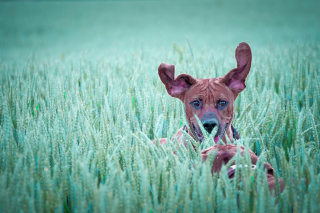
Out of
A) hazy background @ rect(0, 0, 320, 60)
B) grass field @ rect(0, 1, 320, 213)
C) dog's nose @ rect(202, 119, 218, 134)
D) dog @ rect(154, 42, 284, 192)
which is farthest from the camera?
hazy background @ rect(0, 0, 320, 60)

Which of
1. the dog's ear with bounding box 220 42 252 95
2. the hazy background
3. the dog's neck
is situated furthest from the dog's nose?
the hazy background

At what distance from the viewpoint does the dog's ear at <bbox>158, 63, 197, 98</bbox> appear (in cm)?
209

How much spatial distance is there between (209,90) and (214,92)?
4 centimetres

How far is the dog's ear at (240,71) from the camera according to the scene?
6.68 feet

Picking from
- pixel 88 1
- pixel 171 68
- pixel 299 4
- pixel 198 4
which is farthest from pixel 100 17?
pixel 171 68

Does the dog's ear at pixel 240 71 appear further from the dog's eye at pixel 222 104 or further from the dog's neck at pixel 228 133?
the dog's neck at pixel 228 133

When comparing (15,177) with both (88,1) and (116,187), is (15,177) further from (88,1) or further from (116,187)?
(88,1)

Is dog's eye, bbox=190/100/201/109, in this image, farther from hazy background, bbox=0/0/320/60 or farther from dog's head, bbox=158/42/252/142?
hazy background, bbox=0/0/320/60

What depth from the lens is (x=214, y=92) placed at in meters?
2.07

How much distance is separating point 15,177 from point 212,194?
82 cm

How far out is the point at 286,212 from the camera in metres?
1.11

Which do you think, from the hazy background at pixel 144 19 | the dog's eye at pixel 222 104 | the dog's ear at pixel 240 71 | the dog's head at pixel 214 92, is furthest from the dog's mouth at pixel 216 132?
the hazy background at pixel 144 19

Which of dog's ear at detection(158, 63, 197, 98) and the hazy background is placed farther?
the hazy background

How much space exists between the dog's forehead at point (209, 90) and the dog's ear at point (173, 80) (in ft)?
0.20
